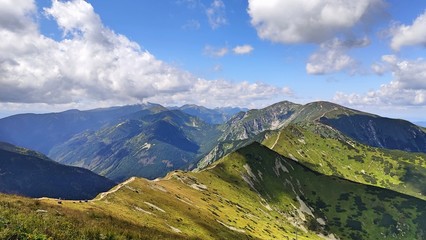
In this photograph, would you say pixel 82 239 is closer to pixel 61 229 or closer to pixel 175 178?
pixel 61 229

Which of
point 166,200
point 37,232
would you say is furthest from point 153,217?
point 37,232

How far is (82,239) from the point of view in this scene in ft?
93.0

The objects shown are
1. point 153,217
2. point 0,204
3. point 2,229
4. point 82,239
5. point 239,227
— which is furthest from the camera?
point 239,227

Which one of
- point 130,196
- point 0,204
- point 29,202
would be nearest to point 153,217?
point 130,196

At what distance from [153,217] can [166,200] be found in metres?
27.8

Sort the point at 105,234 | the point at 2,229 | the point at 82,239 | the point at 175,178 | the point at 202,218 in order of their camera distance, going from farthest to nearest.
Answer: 1. the point at 175,178
2. the point at 202,218
3. the point at 105,234
4. the point at 82,239
5. the point at 2,229

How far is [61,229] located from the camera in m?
29.2

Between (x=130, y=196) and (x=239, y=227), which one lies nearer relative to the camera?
(x=130, y=196)

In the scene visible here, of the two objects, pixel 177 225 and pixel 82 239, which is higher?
pixel 82 239

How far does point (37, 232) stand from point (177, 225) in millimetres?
59870

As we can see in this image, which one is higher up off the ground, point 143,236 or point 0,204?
point 0,204

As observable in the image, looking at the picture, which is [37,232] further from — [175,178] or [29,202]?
[175,178]

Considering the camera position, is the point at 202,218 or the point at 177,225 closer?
the point at 177,225

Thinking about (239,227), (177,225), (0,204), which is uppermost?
(0,204)
